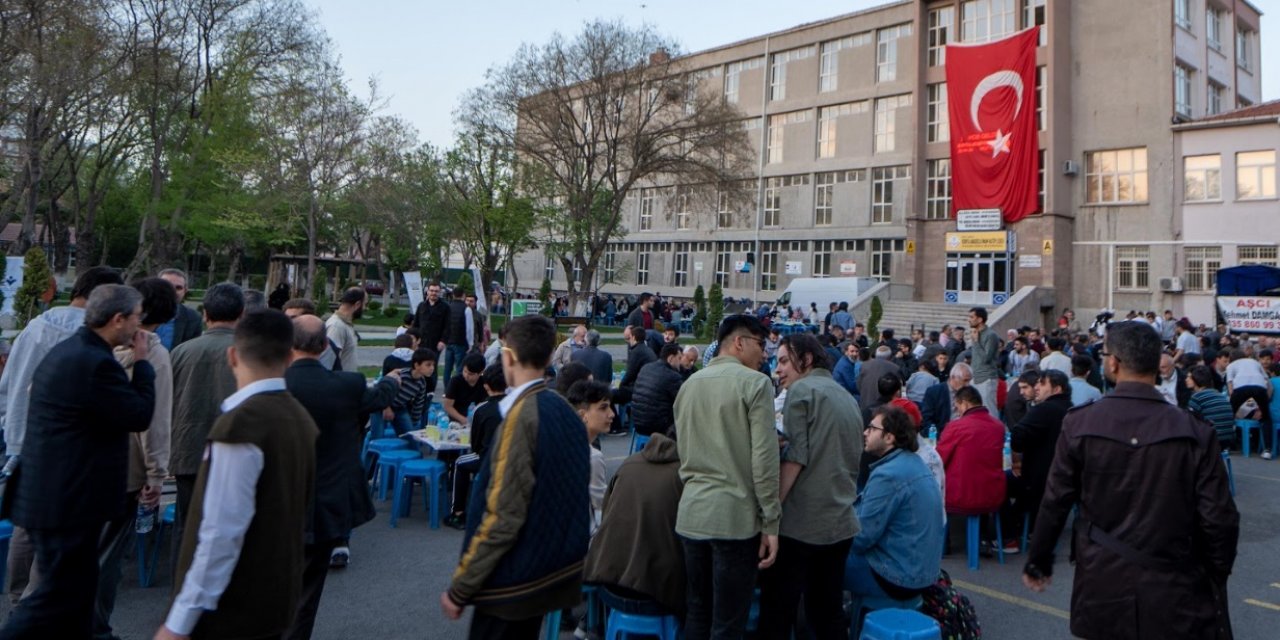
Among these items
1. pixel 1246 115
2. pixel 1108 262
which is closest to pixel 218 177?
pixel 1108 262

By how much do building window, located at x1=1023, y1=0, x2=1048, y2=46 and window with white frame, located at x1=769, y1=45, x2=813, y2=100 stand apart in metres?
12.0

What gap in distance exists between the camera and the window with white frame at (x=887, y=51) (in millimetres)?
38000

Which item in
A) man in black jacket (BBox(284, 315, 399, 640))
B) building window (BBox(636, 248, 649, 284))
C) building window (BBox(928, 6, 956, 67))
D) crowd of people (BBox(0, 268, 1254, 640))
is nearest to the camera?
crowd of people (BBox(0, 268, 1254, 640))

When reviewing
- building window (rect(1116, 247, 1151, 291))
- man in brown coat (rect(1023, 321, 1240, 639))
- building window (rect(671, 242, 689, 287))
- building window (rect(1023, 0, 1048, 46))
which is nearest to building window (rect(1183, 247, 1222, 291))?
building window (rect(1116, 247, 1151, 291))

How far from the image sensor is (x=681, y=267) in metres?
48.1

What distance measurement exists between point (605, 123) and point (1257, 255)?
81.2ft

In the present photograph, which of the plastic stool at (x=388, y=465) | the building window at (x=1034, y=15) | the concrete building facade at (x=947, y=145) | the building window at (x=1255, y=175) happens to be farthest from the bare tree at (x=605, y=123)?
the plastic stool at (x=388, y=465)

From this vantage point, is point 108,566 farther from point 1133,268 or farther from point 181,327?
point 1133,268

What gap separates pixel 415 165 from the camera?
32.0 meters

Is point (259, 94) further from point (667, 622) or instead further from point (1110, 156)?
point (1110, 156)

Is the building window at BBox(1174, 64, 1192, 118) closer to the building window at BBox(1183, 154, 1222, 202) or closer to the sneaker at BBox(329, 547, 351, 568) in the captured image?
the building window at BBox(1183, 154, 1222, 202)

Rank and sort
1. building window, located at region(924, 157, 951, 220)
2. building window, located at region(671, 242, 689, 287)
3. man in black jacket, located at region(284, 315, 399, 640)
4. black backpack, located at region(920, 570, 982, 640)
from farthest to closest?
building window, located at region(671, 242, 689, 287) → building window, located at region(924, 157, 951, 220) → black backpack, located at region(920, 570, 982, 640) → man in black jacket, located at region(284, 315, 399, 640)

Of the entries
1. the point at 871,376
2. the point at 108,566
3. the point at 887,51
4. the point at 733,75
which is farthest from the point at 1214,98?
the point at 108,566

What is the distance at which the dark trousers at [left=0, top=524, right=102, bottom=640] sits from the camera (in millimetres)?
3156
